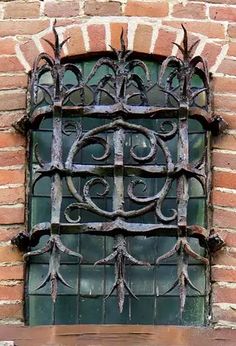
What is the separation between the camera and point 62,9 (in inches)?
249

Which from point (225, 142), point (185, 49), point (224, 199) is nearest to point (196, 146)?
point (225, 142)

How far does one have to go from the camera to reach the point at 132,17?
6293 mm

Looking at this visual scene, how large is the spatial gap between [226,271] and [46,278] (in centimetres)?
66

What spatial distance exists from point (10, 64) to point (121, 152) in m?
0.67

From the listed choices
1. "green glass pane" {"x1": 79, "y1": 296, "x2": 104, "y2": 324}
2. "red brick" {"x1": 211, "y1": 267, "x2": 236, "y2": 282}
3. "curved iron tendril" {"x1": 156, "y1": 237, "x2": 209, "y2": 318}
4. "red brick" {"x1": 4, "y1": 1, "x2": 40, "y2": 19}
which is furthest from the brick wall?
"green glass pane" {"x1": 79, "y1": 296, "x2": 104, "y2": 324}

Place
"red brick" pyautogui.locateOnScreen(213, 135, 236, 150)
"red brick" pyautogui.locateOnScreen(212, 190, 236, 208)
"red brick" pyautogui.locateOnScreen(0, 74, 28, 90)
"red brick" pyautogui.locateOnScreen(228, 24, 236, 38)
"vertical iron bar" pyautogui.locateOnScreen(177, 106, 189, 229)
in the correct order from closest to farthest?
"vertical iron bar" pyautogui.locateOnScreen(177, 106, 189, 229) < "red brick" pyautogui.locateOnScreen(212, 190, 236, 208) < "red brick" pyautogui.locateOnScreen(213, 135, 236, 150) < "red brick" pyautogui.locateOnScreen(0, 74, 28, 90) < "red brick" pyautogui.locateOnScreen(228, 24, 236, 38)

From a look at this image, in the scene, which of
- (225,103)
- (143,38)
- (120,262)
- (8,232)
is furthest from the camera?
(143,38)

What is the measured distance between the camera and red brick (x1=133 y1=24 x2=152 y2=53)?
6.23m

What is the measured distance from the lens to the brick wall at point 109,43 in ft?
19.6

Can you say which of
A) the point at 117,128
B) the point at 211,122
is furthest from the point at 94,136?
the point at 211,122

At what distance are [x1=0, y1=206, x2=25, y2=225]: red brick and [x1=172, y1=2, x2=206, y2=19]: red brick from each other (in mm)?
1027

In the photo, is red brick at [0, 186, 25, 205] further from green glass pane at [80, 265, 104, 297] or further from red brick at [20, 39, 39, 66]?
red brick at [20, 39, 39, 66]

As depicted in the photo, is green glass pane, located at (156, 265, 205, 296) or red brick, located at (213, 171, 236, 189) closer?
green glass pane, located at (156, 265, 205, 296)

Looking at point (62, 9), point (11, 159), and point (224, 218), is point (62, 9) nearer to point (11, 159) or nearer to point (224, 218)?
point (11, 159)
